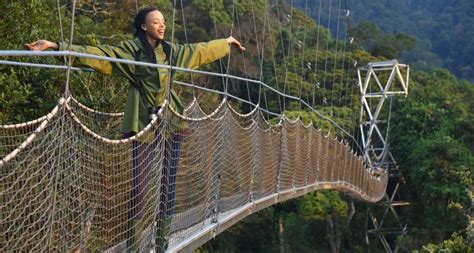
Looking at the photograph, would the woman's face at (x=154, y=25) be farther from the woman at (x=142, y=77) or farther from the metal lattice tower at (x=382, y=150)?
the metal lattice tower at (x=382, y=150)

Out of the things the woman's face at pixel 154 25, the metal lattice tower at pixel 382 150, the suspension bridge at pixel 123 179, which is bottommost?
the metal lattice tower at pixel 382 150

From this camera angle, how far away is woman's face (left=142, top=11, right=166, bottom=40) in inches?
90.4

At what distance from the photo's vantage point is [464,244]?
6.62 meters

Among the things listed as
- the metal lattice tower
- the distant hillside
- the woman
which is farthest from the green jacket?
the distant hillside

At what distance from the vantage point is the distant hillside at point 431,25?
27.8 metres

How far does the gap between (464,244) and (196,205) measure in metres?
4.12

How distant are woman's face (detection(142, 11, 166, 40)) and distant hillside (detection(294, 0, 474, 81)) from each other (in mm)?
22975

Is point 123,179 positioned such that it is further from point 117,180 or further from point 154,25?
point 154,25

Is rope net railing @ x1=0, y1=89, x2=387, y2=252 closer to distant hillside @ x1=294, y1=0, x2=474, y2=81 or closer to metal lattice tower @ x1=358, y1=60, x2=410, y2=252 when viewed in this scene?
metal lattice tower @ x1=358, y1=60, x2=410, y2=252

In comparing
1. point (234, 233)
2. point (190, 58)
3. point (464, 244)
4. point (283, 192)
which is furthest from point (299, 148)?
point (234, 233)

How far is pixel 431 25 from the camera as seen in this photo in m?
31.6

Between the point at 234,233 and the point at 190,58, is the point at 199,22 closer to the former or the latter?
the point at 234,233

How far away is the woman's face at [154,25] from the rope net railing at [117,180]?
0.23 meters

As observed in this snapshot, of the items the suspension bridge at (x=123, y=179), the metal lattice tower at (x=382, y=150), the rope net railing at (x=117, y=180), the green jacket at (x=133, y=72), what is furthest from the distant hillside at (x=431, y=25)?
the green jacket at (x=133, y=72)
